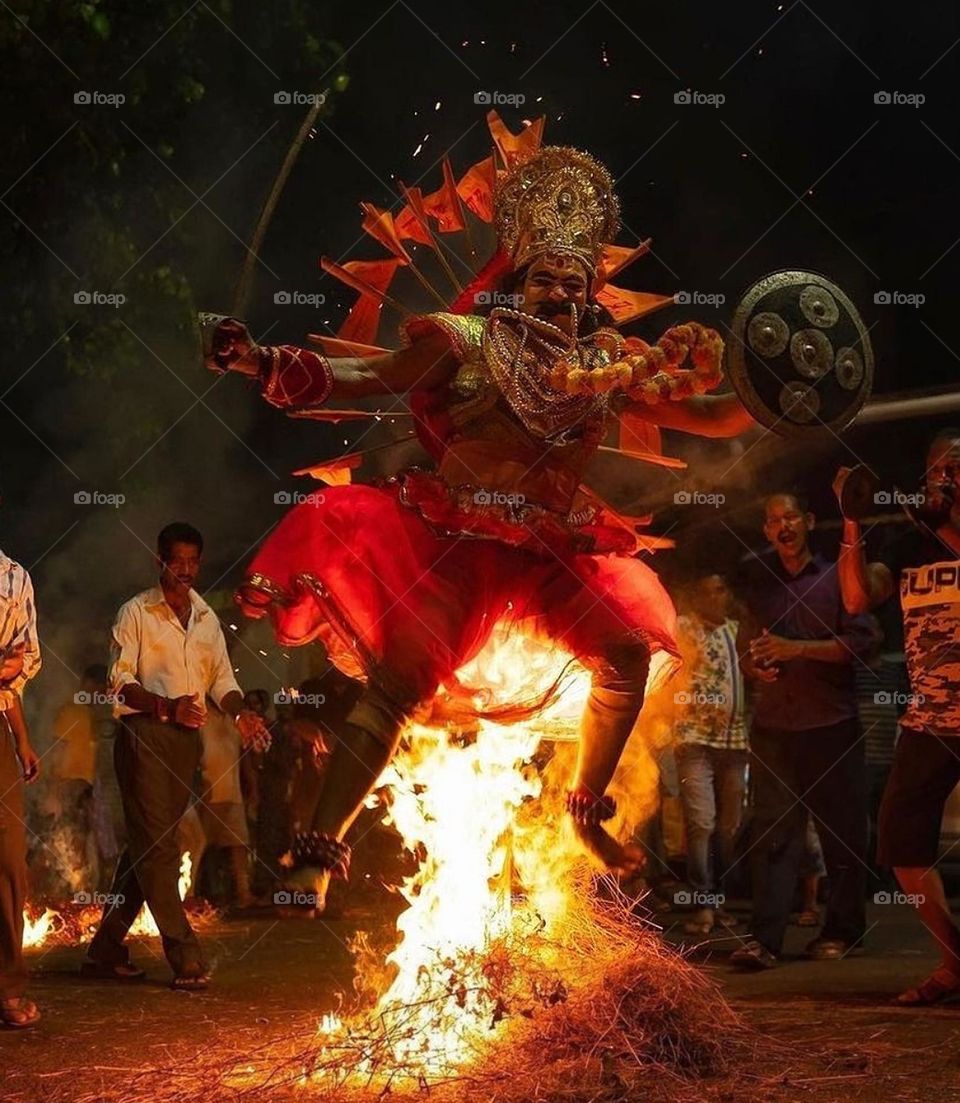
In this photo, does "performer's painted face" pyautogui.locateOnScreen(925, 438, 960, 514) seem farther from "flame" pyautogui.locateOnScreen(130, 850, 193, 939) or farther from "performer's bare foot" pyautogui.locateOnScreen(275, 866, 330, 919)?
"flame" pyautogui.locateOnScreen(130, 850, 193, 939)

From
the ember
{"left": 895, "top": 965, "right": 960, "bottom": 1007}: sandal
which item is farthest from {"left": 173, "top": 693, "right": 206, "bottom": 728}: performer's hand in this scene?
{"left": 895, "top": 965, "right": 960, "bottom": 1007}: sandal

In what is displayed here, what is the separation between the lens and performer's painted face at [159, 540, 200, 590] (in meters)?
7.19

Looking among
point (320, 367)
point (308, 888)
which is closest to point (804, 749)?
point (308, 888)

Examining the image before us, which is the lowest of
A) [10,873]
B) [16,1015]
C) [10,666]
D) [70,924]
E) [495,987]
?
[70,924]

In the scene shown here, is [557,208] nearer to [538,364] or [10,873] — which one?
[538,364]

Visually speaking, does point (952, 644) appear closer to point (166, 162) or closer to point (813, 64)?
point (813, 64)

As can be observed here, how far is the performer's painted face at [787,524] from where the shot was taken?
750 centimetres

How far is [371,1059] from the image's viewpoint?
4.84 m

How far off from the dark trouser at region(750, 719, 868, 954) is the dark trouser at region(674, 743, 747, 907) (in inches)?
38.3

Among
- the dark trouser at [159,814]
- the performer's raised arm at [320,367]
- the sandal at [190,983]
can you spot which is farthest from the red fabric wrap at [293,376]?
the sandal at [190,983]

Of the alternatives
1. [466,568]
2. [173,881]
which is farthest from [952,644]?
[173,881]

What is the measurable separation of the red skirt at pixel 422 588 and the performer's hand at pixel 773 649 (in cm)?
198

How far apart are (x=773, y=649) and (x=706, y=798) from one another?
136 centimetres

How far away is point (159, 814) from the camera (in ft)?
23.0
